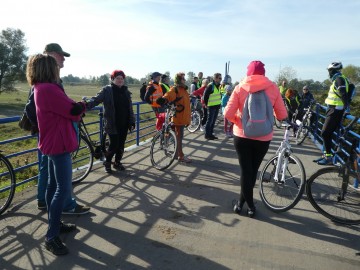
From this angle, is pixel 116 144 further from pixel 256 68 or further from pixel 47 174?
pixel 256 68

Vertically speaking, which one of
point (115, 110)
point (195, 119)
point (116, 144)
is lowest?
point (195, 119)

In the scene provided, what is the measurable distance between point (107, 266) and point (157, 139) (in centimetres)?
349

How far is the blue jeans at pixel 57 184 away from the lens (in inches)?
122

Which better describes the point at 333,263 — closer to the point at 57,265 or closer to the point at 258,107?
the point at 258,107

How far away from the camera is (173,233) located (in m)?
3.69

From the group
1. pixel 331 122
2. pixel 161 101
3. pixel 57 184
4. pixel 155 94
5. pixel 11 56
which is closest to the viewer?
pixel 57 184

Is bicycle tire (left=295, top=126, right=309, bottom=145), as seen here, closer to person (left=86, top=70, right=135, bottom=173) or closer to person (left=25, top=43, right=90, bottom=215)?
person (left=86, top=70, right=135, bottom=173)

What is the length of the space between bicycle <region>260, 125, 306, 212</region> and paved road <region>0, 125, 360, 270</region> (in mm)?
159

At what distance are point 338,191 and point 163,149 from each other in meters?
3.16

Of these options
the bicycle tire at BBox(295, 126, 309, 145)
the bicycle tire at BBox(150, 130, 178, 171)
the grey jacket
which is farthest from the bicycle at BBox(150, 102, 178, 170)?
the bicycle tire at BBox(295, 126, 309, 145)

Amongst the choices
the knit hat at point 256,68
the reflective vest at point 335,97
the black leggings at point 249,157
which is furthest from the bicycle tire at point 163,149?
the reflective vest at point 335,97

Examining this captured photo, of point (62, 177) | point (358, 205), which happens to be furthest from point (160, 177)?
point (358, 205)

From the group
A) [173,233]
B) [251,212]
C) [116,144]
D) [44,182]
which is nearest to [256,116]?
[251,212]

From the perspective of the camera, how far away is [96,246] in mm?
3377
